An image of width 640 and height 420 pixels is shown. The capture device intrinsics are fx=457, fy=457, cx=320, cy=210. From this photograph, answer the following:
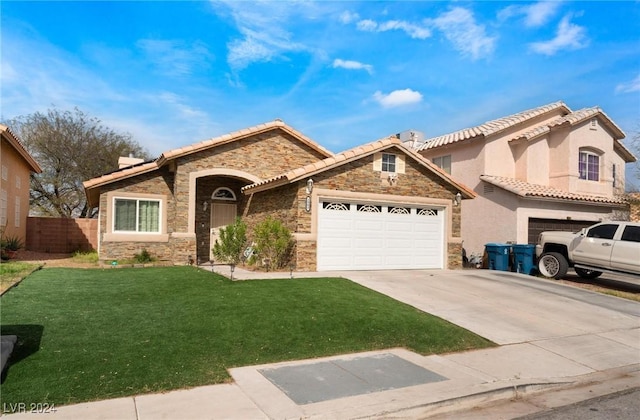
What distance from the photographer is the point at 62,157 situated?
30641mm

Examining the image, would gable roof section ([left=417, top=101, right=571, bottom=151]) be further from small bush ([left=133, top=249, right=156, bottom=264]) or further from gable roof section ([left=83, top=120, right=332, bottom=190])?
small bush ([left=133, top=249, right=156, bottom=264])

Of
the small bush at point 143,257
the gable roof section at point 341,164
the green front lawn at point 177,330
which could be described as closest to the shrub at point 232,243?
the gable roof section at point 341,164

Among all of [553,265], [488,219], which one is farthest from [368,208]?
[488,219]

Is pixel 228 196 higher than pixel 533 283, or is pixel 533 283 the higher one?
pixel 228 196

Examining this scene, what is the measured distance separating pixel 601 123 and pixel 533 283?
12401 mm

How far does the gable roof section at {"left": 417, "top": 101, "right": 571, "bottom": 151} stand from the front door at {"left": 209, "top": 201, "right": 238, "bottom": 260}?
10163 mm

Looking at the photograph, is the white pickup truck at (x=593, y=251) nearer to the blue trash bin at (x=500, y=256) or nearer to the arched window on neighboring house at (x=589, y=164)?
the blue trash bin at (x=500, y=256)

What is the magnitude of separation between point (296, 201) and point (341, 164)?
1889mm

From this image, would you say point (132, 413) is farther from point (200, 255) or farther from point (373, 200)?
point (200, 255)

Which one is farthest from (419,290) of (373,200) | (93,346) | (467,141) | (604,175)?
(604,175)

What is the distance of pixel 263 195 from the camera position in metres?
16.1

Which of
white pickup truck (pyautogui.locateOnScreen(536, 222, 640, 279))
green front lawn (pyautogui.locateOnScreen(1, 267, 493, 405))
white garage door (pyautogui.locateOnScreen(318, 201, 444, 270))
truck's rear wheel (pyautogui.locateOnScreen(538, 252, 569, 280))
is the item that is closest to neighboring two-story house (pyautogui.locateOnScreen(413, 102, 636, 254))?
truck's rear wheel (pyautogui.locateOnScreen(538, 252, 569, 280))

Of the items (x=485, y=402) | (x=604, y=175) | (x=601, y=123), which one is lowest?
(x=485, y=402)

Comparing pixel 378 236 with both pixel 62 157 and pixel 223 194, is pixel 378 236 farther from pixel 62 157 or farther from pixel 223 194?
pixel 62 157
